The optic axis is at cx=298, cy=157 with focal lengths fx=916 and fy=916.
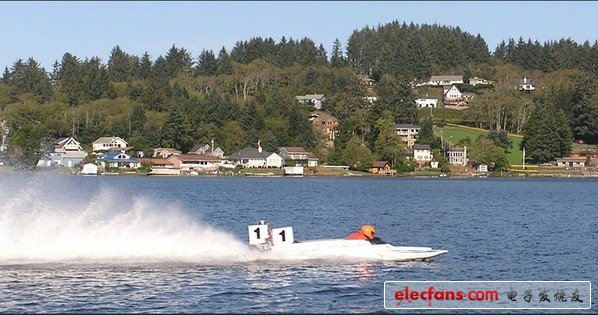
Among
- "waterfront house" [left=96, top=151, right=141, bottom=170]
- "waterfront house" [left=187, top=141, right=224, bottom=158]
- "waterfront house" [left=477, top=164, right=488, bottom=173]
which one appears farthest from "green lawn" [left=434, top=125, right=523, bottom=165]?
"waterfront house" [left=96, top=151, right=141, bottom=170]

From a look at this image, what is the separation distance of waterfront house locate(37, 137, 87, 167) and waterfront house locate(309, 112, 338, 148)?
45.6 meters

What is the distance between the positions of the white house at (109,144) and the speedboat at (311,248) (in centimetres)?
14173

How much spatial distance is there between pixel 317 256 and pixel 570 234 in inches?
948

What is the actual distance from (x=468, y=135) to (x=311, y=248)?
492ft

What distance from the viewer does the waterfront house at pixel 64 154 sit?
164 metres

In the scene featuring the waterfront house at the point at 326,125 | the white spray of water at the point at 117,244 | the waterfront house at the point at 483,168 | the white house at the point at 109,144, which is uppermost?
the waterfront house at the point at 326,125

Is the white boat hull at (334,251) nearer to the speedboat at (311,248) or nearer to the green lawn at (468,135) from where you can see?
the speedboat at (311,248)

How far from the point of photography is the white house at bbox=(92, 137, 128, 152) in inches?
6803

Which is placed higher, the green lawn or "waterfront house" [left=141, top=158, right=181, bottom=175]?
the green lawn

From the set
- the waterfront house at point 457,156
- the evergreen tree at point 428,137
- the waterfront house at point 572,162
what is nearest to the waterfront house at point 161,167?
the evergreen tree at point 428,137

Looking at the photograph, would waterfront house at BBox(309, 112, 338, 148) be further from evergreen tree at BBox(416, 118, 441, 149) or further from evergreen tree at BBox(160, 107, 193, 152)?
evergreen tree at BBox(160, 107, 193, 152)

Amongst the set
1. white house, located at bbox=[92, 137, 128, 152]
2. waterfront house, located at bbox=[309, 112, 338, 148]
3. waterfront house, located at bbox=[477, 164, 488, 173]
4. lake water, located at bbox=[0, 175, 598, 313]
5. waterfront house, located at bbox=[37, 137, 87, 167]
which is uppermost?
waterfront house, located at bbox=[309, 112, 338, 148]

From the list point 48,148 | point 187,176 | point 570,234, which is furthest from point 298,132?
point 570,234

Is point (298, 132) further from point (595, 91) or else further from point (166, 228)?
A: point (166, 228)
